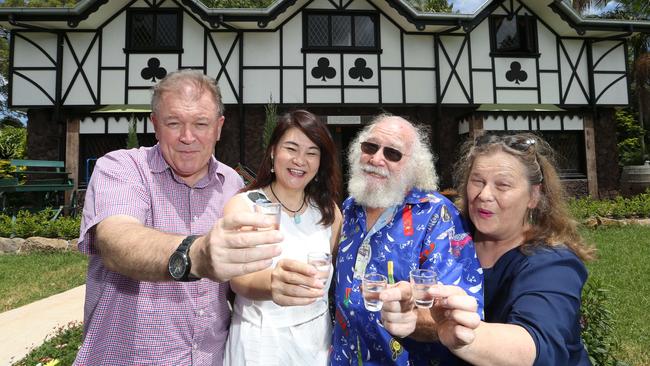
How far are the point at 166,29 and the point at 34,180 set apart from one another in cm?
553

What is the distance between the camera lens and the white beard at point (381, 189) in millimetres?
2111

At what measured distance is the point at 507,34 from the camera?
41.0ft

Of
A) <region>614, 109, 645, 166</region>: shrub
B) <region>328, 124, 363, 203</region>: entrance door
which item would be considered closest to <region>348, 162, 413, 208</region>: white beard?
<region>328, 124, 363, 203</region>: entrance door

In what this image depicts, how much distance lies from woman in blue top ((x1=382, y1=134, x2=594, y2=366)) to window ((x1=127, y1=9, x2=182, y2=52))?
1140cm

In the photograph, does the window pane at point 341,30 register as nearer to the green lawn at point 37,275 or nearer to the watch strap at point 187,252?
the green lawn at point 37,275

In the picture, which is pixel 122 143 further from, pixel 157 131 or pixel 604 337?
pixel 604 337

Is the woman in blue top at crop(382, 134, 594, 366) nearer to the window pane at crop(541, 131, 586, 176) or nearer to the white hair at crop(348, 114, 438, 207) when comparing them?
the white hair at crop(348, 114, 438, 207)

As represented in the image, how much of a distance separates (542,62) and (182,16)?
11.3 meters

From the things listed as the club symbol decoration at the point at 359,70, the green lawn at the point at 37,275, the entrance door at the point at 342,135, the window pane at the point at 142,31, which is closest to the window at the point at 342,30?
the club symbol decoration at the point at 359,70

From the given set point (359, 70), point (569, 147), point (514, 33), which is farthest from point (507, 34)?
point (359, 70)

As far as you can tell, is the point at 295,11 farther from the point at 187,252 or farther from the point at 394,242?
the point at 187,252

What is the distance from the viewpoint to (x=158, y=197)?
185cm

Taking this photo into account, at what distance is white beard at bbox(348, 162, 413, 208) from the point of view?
83.1 inches

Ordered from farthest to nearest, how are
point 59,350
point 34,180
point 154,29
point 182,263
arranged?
point 154,29
point 34,180
point 59,350
point 182,263
